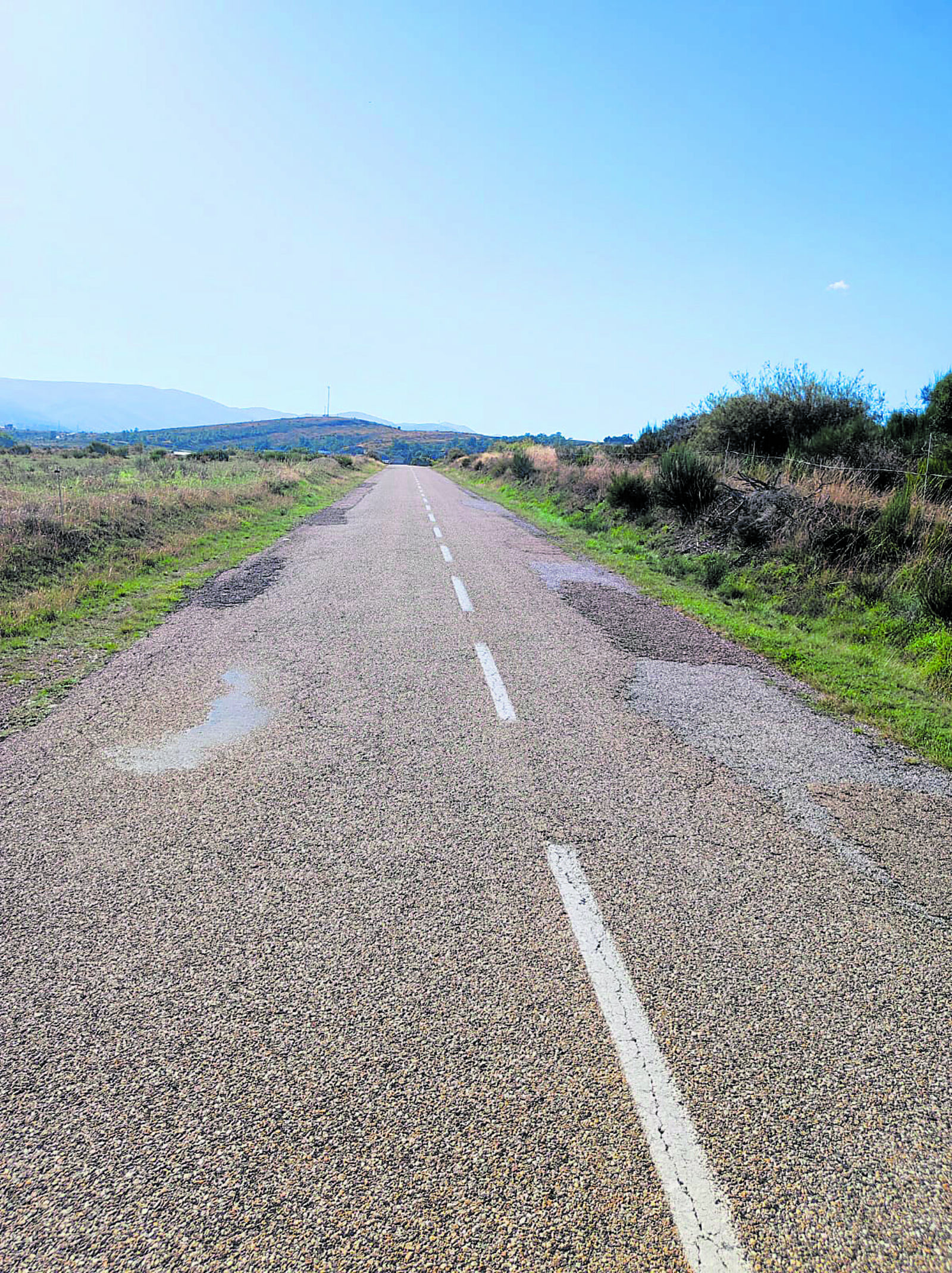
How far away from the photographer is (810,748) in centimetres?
509

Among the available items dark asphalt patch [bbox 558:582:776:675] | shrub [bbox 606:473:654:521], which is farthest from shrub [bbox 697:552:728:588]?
shrub [bbox 606:473:654:521]

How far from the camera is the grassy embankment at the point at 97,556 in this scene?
21.4 ft

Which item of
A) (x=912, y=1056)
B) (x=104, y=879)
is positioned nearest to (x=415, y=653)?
(x=104, y=879)

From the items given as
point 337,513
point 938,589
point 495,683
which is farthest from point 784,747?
point 337,513

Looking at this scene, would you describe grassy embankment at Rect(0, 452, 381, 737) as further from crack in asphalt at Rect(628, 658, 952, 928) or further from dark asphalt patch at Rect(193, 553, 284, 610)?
crack in asphalt at Rect(628, 658, 952, 928)

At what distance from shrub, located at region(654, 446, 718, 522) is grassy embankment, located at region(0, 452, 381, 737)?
849 centimetres

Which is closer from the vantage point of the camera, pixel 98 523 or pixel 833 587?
pixel 833 587

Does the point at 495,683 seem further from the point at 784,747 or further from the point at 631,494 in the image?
the point at 631,494

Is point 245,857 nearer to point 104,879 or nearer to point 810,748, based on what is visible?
point 104,879

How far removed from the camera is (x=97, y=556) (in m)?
10.8

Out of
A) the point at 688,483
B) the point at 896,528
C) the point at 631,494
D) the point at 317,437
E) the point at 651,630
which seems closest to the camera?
the point at 651,630

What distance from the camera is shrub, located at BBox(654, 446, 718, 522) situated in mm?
14594

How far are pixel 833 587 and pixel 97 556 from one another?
10.9 metres

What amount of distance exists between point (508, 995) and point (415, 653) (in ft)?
14.5
